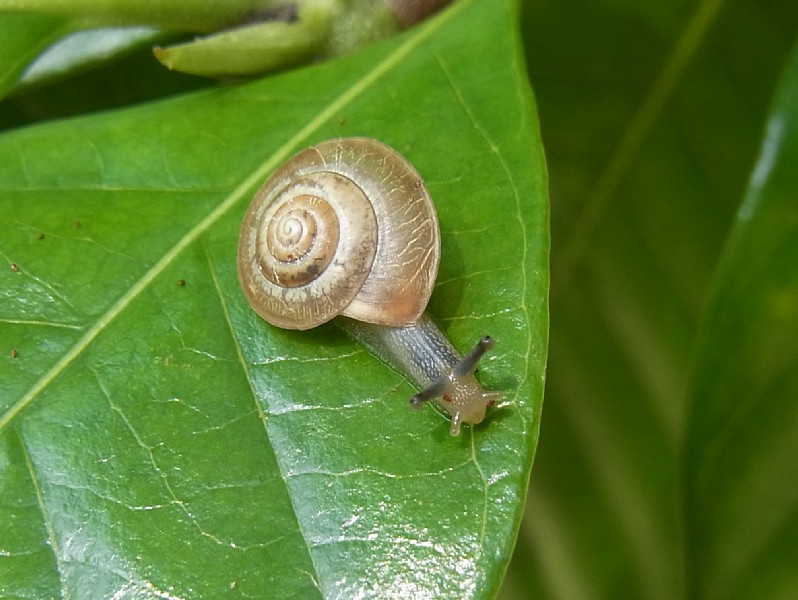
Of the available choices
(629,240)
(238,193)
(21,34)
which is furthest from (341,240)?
(629,240)

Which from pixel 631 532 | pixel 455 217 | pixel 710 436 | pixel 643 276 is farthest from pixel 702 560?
pixel 455 217

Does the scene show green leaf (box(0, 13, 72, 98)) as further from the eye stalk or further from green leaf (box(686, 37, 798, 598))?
green leaf (box(686, 37, 798, 598))

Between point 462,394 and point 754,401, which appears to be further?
point 754,401

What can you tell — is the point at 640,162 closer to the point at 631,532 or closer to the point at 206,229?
the point at 631,532

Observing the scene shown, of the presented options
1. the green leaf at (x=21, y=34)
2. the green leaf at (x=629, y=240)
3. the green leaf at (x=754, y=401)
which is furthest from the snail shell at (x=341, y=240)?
the green leaf at (x=629, y=240)

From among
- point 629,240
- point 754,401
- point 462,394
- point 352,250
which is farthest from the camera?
point 629,240

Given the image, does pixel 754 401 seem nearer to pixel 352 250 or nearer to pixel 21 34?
pixel 352 250

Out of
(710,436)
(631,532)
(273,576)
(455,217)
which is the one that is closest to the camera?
(273,576)
